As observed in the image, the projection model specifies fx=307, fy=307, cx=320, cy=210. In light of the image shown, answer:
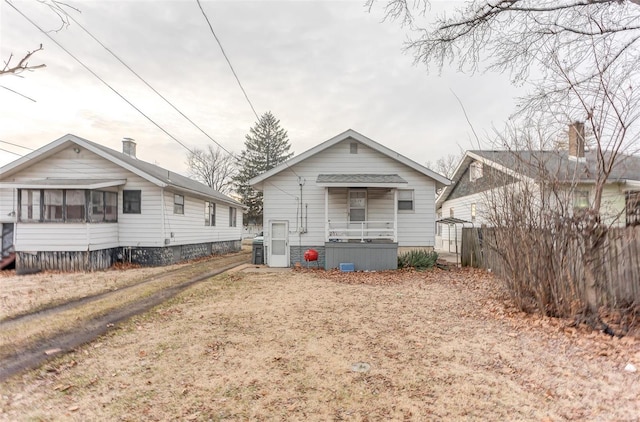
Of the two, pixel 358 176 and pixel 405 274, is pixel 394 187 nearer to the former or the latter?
pixel 358 176

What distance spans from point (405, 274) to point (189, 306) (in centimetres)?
746

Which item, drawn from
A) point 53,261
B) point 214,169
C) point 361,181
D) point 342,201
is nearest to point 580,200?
point 361,181

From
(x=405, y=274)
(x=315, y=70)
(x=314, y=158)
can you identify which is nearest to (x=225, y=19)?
(x=315, y=70)

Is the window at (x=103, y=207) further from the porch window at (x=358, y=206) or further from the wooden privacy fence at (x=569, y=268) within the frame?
the wooden privacy fence at (x=569, y=268)

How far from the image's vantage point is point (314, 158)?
13.1 m

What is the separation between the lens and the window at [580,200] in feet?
16.7

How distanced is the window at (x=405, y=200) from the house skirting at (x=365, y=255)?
2018 millimetres

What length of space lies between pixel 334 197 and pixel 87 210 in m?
9.44

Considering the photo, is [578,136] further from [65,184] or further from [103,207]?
[65,184]

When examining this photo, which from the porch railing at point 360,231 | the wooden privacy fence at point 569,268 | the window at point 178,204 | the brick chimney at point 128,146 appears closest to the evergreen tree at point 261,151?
the brick chimney at point 128,146

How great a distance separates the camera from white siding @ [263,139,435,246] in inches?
512

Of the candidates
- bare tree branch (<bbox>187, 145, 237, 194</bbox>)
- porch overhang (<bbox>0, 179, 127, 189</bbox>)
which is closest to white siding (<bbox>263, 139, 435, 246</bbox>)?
porch overhang (<bbox>0, 179, 127, 189</bbox>)

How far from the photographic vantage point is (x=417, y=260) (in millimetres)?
12336

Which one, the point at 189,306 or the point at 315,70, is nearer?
the point at 189,306
